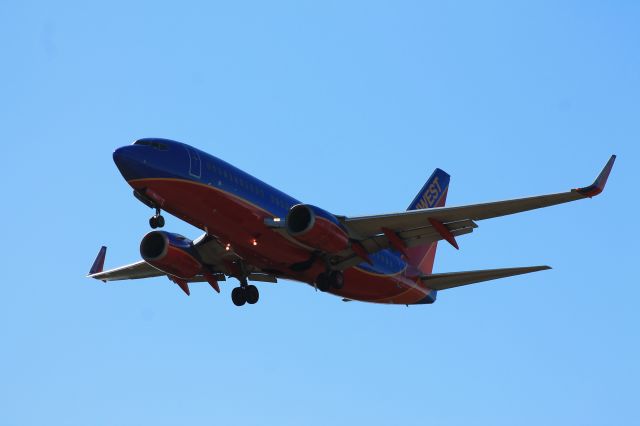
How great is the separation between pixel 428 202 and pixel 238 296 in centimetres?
1093

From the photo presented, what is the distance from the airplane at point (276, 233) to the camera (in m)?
36.7

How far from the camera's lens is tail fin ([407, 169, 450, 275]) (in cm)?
4706

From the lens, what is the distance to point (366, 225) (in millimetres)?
39562

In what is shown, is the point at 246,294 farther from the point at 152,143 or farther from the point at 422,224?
the point at 152,143

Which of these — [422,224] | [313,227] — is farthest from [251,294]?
[422,224]

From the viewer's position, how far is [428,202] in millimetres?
49750

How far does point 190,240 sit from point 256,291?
11.3ft

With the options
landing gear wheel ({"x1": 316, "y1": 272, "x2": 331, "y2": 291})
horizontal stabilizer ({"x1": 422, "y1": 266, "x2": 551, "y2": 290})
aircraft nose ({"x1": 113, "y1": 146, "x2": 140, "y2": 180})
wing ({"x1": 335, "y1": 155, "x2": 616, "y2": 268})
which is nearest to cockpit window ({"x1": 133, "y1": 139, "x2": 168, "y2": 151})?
aircraft nose ({"x1": 113, "y1": 146, "x2": 140, "y2": 180})

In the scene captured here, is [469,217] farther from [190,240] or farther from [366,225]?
[190,240]

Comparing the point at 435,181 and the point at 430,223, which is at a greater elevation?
the point at 435,181

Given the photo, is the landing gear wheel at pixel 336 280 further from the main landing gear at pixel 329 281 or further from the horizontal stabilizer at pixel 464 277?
the horizontal stabilizer at pixel 464 277

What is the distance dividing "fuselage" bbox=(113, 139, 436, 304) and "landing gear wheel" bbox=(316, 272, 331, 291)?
0.80ft

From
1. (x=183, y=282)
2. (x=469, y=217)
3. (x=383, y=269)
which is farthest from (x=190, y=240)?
(x=469, y=217)

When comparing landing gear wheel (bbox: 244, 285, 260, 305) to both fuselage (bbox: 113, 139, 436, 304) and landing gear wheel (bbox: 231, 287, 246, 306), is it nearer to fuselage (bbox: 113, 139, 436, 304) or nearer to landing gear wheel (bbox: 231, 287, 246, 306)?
landing gear wheel (bbox: 231, 287, 246, 306)
